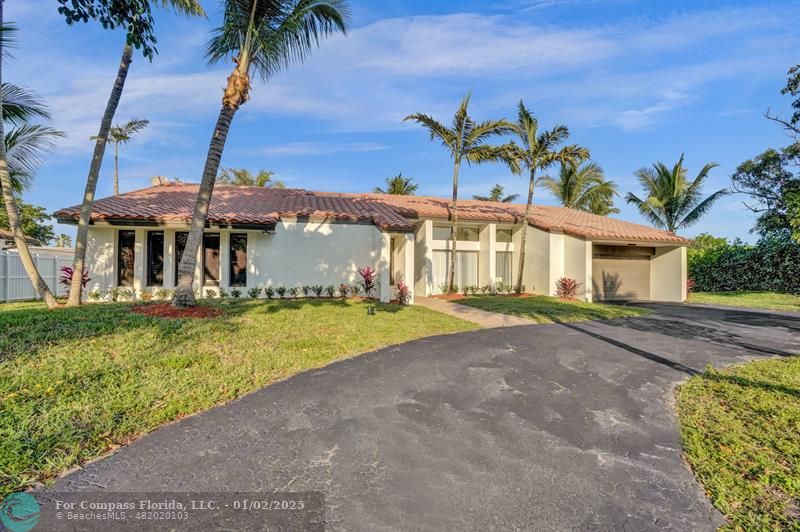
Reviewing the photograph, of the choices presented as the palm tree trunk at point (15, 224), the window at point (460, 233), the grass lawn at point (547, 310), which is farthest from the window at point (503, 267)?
the palm tree trunk at point (15, 224)

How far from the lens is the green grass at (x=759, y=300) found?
14.9 m

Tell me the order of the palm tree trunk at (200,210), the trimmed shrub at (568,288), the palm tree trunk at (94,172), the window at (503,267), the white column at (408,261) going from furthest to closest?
the window at (503,267) → the trimmed shrub at (568,288) → the white column at (408,261) → the palm tree trunk at (94,172) → the palm tree trunk at (200,210)

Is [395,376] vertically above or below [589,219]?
below

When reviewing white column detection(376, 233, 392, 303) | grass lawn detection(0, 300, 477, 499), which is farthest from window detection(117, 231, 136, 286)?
white column detection(376, 233, 392, 303)

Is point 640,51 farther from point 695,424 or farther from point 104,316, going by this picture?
point 104,316

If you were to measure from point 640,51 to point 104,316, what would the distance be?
15726mm

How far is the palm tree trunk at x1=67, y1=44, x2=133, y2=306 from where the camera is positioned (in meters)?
9.25

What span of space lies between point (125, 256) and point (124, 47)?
6998 millimetres

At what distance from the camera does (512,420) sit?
432 centimetres

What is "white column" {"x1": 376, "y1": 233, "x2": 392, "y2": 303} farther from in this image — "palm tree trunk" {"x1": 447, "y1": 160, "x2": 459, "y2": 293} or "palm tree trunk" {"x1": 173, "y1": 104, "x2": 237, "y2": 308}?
"palm tree trunk" {"x1": 173, "y1": 104, "x2": 237, "y2": 308}

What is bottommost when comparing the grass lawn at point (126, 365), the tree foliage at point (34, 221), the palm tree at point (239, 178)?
the grass lawn at point (126, 365)

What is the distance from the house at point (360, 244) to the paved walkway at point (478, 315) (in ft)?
5.57

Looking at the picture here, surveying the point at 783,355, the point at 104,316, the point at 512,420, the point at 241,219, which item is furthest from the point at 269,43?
the point at 783,355

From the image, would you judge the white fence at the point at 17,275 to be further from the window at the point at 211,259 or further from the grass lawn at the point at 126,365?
the grass lawn at the point at 126,365
